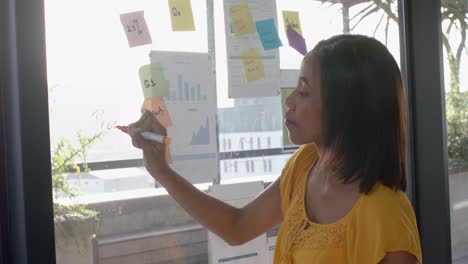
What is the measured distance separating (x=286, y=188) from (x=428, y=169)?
939mm

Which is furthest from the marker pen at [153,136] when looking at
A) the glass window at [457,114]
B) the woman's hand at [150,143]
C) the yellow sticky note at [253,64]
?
the glass window at [457,114]

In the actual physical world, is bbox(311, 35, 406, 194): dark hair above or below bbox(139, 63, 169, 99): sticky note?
below

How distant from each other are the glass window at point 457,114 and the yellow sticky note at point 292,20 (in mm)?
673

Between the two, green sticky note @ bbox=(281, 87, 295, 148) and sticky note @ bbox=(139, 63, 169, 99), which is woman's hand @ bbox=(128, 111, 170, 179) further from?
green sticky note @ bbox=(281, 87, 295, 148)

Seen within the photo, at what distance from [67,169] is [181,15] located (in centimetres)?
54

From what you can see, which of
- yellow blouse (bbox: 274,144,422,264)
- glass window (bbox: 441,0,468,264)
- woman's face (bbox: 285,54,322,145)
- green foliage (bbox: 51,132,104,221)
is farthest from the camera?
glass window (bbox: 441,0,468,264)

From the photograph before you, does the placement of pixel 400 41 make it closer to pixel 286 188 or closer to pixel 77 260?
pixel 286 188

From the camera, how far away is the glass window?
205 cm

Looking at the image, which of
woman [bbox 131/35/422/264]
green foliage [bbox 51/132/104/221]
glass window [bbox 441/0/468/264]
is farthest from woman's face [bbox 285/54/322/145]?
glass window [bbox 441/0/468/264]

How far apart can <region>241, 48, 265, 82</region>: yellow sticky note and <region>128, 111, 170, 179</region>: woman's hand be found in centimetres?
51

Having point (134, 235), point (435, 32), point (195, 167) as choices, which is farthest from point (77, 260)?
point (435, 32)

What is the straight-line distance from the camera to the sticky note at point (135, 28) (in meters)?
1.40

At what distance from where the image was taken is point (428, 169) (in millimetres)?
1937

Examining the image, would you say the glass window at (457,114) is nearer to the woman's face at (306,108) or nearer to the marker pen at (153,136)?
the woman's face at (306,108)
